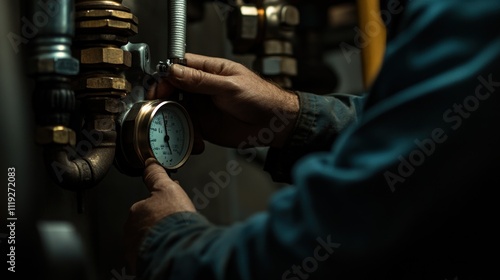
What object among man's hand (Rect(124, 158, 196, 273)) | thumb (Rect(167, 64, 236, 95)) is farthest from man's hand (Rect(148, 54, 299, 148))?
man's hand (Rect(124, 158, 196, 273))

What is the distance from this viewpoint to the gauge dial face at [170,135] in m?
0.77

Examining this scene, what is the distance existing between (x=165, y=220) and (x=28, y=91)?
18 centimetres

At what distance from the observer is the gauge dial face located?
2.54 ft

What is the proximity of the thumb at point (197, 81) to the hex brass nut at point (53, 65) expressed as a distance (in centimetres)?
14

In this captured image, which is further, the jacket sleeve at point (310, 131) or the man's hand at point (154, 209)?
the jacket sleeve at point (310, 131)

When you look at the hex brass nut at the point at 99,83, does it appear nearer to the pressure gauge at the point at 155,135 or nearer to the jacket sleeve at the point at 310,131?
the pressure gauge at the point at 155,135

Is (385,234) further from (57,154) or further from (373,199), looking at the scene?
(57,154)

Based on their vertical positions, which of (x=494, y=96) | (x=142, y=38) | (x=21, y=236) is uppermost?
(x=494, y=96)

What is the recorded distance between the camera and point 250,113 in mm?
873

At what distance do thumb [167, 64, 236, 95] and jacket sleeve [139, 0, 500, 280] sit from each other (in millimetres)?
289

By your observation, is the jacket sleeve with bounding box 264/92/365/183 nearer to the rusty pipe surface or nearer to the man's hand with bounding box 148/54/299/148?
the man's hand with bounding box 148/54/299/148

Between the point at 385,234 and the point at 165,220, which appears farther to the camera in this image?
the point at 165,220

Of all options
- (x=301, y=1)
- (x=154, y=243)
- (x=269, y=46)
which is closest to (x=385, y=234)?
(x=154, y=243)

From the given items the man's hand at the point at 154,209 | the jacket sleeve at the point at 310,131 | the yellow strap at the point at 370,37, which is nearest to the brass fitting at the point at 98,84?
the man's hand at the point at 154,209
